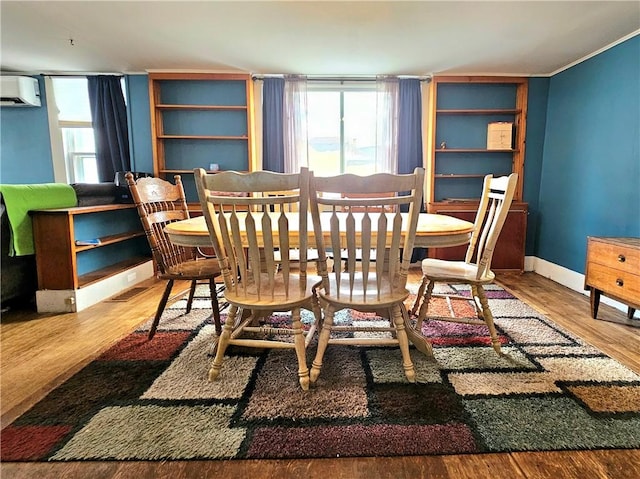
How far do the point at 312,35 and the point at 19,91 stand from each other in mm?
3533

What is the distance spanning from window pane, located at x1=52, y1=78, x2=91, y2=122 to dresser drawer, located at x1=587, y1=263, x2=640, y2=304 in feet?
18.1

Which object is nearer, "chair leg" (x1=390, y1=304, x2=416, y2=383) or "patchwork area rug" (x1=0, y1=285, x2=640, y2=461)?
"patchwork area rug" (x1=0, y1=285, x2=640, y2=461)

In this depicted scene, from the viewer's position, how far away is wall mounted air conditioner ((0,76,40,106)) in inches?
160

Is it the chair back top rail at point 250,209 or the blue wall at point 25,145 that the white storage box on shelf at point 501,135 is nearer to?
the chair back top rail at point 250,209

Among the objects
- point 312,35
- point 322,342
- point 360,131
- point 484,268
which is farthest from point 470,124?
point 322,342

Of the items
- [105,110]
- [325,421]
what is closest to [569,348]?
[325,421]

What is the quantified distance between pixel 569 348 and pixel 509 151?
2812mm

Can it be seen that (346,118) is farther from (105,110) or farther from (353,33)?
(105,110)

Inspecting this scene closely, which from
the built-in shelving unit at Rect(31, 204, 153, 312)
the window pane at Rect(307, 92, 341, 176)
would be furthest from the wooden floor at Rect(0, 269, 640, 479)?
the window pane at Rect(307, 92, 341, 176)

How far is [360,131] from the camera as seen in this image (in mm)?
4508

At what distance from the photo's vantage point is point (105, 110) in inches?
167

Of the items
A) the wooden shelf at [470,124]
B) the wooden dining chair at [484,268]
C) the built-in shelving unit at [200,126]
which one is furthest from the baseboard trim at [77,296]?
the wooden shelf at [470,124]

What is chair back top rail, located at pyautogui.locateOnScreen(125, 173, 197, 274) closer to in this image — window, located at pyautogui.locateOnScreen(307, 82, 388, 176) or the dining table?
the dining table

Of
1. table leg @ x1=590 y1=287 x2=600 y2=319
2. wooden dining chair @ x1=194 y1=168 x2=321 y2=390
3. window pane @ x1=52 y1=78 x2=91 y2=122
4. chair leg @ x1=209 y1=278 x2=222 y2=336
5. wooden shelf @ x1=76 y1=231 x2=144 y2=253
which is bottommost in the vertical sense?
table leg @ x1=590 y1=287 x2=600 y2=319
